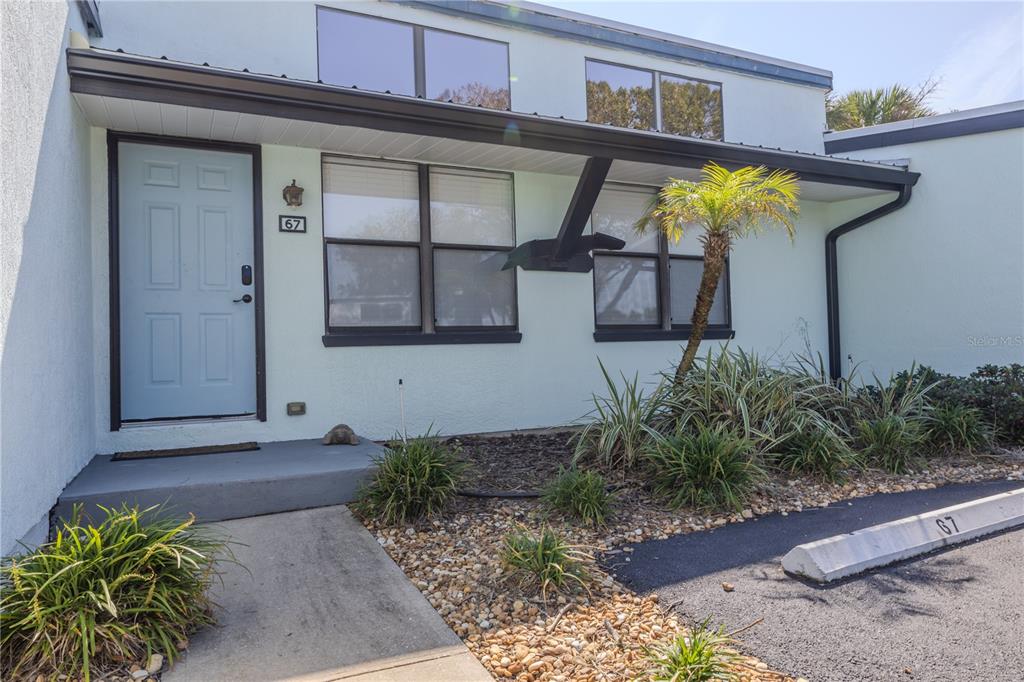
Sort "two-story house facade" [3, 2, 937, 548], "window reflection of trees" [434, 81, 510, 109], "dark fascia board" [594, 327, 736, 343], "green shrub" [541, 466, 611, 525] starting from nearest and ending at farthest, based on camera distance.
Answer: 1. "green shrub" [541, 466, 611, 525]
2. "two-story house facade" [3, 2, 937, 548]
3. "window reflection of trees" [434, 81, 510, 109]
4. "dark fascia board" [594, 327, 736, 343]

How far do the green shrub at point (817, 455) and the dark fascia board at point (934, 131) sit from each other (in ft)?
16.3

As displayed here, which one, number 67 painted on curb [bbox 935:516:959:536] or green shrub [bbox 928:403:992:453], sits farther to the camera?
green shrub [bbox 928:403:992:453]

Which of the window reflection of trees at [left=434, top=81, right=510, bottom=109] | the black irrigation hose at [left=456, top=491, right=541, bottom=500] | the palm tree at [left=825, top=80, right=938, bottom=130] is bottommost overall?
the black irrigation hose at [left=456, top=491, right=541, bottom=500]

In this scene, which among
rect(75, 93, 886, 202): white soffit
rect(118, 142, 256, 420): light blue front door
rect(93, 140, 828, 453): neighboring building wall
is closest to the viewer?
rect(75, 93, 886, 202): white soffit

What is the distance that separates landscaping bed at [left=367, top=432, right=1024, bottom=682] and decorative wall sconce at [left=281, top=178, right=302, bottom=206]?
262cm

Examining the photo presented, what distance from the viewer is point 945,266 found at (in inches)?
313

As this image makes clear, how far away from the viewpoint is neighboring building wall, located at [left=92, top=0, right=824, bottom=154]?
5648 mm

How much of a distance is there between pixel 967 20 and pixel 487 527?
10.3 metres

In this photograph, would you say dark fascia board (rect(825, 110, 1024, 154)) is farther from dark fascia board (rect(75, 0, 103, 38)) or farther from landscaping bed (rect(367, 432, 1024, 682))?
dark fascia board (rect(75, 0, 103, 38))

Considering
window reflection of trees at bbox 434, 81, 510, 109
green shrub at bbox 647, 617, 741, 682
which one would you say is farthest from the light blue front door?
green shrub at bbox 647, 617, 741, 682

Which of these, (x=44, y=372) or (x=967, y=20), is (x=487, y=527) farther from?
(x=967, y=20)

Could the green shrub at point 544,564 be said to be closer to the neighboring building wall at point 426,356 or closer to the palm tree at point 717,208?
the palm tree at point 717,208

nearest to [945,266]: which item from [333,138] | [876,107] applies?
[333,138]

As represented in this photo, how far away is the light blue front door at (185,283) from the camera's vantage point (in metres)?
5.15
